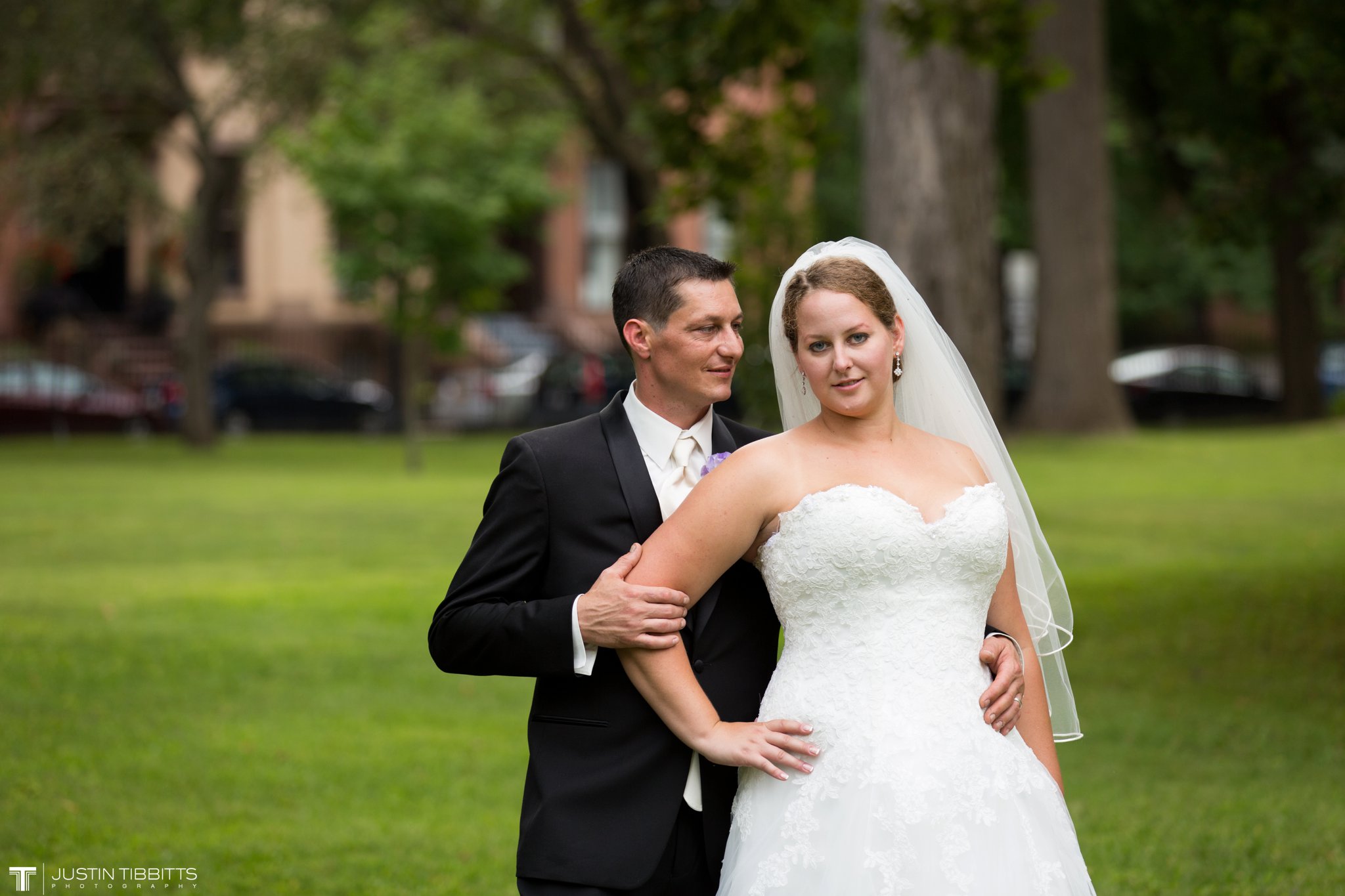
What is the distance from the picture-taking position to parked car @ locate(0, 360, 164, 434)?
34.8 metres

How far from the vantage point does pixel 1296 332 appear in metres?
30.5

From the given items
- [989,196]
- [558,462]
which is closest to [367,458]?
[989,196]

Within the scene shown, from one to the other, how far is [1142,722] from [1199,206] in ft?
15.7

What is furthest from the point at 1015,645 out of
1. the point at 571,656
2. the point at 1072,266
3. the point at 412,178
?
the point at 1072,266

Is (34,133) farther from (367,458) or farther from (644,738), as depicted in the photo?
(644,738)

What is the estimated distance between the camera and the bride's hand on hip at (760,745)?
342cm

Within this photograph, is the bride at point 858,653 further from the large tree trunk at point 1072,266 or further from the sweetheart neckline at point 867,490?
the large tree trunk at point 1072,266

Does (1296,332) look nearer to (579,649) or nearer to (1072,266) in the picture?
(1072,266)

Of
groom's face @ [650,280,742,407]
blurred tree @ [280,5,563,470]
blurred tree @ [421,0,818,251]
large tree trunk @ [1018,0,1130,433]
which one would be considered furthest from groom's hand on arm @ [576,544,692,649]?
large tree trunk @ [1018,0,1130,433]

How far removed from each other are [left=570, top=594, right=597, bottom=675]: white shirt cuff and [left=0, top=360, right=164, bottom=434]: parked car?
33850 mm

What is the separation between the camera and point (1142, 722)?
8.53m

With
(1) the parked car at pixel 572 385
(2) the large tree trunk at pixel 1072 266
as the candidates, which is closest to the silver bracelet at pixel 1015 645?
(2) the large tree trunk at pixel 1072 266

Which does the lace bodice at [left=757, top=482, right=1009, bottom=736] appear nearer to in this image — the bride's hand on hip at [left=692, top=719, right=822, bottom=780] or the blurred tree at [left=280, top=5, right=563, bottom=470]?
the bride's hand on hip at [left=692, top=719, right=822, bottom=780]

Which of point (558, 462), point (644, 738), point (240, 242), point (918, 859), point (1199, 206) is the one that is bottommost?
point (918, 859)
